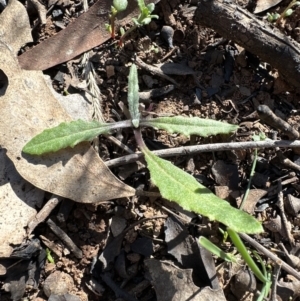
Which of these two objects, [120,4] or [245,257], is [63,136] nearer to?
[120,4]

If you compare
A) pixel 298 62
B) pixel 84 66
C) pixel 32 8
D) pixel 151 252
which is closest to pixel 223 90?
pixel 298 62

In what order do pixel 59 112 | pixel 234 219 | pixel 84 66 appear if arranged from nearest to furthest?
pixel 234 219 → pixel 59 112 → pixel 84 66

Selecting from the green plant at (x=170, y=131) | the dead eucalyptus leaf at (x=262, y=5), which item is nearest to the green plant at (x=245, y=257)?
the green plant at (x=170, y=131)

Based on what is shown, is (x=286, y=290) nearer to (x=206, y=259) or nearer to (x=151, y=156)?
(x=206, y=259)

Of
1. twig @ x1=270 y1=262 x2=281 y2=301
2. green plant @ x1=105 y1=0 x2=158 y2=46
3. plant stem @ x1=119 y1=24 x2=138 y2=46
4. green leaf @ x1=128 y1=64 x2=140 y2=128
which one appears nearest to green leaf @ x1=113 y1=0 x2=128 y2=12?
green plant @ x1=105 y1=0 x2=158 y2=46

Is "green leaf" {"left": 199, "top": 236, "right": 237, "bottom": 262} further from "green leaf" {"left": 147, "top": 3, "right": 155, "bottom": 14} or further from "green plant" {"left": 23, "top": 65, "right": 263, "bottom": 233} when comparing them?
"green leaf" {"left": 147, "top": 3, "right": 155, "bottom": 14}

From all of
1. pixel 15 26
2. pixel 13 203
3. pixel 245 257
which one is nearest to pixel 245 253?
pixel 245 257

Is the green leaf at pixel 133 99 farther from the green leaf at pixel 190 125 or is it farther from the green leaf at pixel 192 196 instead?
the green leaf at pixel 192 196
